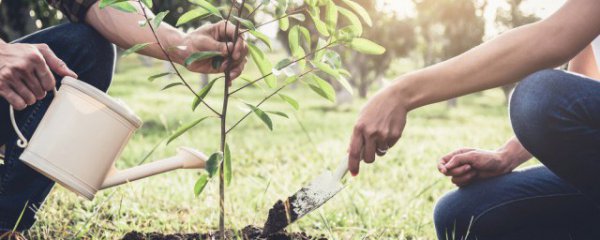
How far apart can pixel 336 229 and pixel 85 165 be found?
3.84 ft

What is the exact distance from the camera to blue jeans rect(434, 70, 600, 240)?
1419 mm

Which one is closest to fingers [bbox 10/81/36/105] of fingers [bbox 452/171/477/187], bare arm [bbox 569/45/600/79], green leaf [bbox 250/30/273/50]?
green leaf [bbox 250/30/273/50]

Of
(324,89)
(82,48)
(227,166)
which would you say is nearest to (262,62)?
(324,89)

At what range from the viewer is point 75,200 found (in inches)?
102

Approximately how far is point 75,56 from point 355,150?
106 cm

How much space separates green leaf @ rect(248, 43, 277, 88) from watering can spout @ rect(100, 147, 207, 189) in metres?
0.29

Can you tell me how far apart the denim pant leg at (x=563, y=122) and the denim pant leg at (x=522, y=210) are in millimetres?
283

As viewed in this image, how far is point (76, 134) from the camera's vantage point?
1.44 m

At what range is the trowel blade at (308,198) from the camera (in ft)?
5.12

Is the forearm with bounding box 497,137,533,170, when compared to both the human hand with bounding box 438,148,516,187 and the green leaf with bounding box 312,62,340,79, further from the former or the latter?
the green leaf with bounding box 312,62,340,79

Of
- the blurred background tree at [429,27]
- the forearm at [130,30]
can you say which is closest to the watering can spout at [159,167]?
the forearm at [130,30]

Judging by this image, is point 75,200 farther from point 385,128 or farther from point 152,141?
point 152,141

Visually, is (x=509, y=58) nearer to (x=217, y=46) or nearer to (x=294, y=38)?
(x=294, y=38)

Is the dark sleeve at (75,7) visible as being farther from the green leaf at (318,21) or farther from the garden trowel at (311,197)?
the garden trowel at (311,197)
